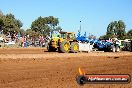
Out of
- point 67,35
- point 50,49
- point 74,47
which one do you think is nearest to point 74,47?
point 74,47

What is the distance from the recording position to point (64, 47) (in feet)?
84.7

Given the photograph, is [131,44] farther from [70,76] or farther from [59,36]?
[70,76]

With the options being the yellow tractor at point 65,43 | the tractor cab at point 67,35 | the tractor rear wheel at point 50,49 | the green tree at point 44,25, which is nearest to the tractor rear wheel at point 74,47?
the yellow tractor at point 65,43

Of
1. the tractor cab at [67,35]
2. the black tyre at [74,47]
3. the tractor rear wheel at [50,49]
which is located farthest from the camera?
the tractor rear wheel at [50,49]

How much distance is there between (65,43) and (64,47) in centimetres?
33

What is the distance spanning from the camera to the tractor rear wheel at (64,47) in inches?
1008

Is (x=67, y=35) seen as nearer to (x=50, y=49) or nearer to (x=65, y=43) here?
(x=65, y=43)

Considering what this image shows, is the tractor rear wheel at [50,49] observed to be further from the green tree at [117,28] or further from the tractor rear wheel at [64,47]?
the green tree at [117,28]

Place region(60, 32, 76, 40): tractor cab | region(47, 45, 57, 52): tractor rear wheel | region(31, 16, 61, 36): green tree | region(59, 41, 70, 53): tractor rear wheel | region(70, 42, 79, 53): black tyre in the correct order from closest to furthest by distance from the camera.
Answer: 1. region(59, 41, 70, 53): tractor rear wheel
2. region(70, 42, 79, 53): black tyre
3. region(60, 32, 76, 40): tractor cab
4. region(47, 45, 57, 52): tractor rear wheel
5. region(31, 16, 61, 36): green tree

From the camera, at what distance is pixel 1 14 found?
62.4m

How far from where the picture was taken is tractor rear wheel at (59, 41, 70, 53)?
2561 cm

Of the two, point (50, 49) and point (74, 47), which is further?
point (50, 49)

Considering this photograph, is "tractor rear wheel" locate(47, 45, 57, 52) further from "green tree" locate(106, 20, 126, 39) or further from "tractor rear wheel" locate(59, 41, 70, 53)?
"green tree" locate(106, 20, 126, 39)

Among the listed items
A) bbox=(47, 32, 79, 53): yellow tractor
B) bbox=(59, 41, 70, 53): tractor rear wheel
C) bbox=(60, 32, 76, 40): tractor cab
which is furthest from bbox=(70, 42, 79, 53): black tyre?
bbox=(60, 32, 76, 40): tractor cab
